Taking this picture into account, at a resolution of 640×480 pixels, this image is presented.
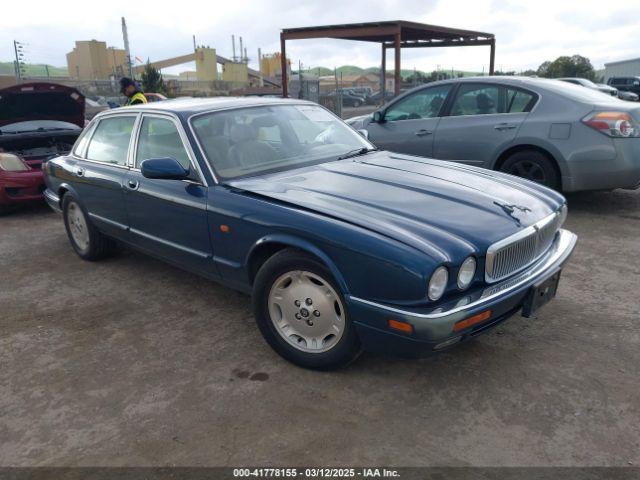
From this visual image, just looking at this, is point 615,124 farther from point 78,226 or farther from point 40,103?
point 40,103

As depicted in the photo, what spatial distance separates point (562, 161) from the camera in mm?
5719

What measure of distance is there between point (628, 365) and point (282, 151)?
101 inches

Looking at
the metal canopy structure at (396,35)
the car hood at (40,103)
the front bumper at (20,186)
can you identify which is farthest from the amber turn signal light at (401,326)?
the metal canopy structure at (396,35)

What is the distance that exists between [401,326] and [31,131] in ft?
22.4

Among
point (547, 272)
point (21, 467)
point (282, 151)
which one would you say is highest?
point (282, 151)

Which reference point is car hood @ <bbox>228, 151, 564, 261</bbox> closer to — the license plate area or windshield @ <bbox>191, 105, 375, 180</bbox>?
windshield @ <bbox>191, 105, 375, 180</bbox>

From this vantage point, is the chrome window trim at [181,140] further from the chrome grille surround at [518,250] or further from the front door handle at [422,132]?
the front door handle at [422,132]

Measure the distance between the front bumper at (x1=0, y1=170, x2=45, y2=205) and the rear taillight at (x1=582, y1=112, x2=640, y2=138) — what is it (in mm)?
6714

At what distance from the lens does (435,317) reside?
8.07 ft

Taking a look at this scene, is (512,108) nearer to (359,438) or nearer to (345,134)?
(345,134)

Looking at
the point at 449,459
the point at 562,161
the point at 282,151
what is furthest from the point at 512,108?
the point at 449,459

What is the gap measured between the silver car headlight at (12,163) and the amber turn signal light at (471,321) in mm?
6460

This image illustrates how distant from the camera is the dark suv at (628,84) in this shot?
2819cm

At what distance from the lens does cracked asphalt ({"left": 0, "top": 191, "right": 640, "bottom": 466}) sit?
242 centimetres
